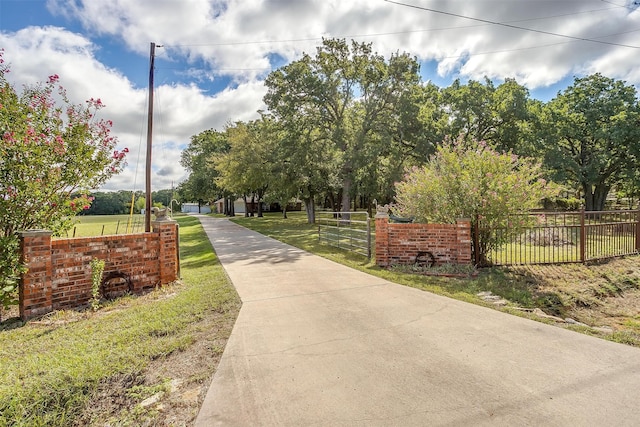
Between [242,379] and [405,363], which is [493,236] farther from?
[242,379]

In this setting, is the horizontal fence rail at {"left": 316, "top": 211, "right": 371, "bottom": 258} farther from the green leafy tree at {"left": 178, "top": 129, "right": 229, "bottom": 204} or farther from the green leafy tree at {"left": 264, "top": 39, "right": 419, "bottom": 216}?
the green leafy tree at {"left": 178, "top": 129, "right": 229, "bottom": 204}

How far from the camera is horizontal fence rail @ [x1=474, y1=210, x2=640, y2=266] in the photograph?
6.98 meters

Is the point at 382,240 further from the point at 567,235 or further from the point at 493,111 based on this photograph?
the point at 493,111

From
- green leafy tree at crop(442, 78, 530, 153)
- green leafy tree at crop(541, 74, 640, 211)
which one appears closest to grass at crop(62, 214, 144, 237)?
green leafy tree at crop(442, 78, 530, 153)

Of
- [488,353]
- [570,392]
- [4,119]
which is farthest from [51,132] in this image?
[570,392]

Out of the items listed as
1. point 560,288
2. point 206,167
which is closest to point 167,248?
point 560,288

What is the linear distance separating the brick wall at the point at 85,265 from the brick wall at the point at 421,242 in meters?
4.44

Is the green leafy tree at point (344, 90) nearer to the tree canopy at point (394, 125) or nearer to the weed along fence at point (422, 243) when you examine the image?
the tree canopy at point (394, 125)

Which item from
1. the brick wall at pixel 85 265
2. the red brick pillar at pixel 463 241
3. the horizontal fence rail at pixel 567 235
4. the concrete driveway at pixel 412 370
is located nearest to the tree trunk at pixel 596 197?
the horizontal fence rail at pixel 567 235

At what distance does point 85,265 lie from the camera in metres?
4.98

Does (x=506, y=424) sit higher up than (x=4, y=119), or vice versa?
(x=4, y=119)

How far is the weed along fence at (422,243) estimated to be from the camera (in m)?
7.00

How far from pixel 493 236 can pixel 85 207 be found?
8.10 meters

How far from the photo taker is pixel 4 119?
4578 mm
